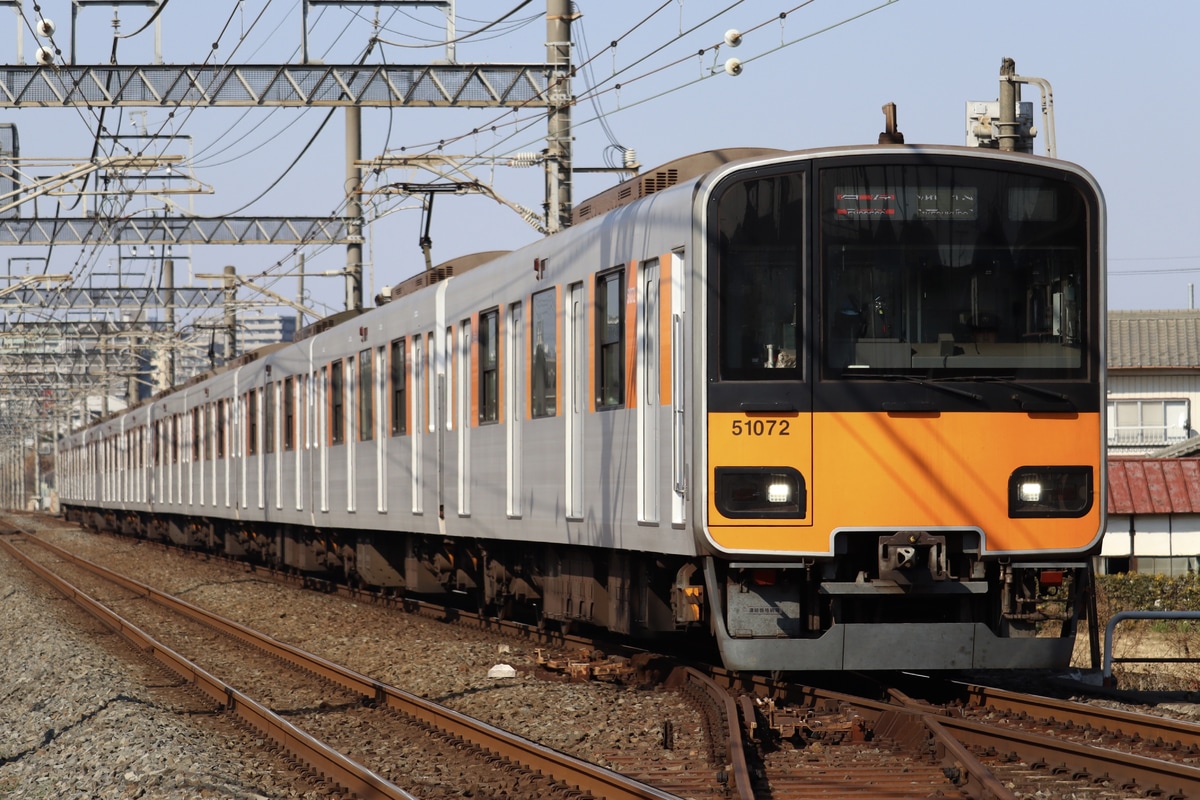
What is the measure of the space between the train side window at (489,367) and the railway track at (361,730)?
230 cm

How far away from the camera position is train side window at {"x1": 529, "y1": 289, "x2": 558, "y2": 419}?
36.4ft

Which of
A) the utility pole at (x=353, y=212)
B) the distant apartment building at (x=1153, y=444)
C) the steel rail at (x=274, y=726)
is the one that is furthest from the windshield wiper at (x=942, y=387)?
the distant apartment building at (x=1153, y=444)

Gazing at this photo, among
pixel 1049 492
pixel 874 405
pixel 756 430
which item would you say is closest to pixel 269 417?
pixel 756 430

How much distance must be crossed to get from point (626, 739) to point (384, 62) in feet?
38.6

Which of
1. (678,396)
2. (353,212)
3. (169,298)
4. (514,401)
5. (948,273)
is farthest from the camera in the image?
(169,298)

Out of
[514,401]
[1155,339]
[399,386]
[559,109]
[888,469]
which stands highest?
[559,109]

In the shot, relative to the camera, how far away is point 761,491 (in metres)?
8.47

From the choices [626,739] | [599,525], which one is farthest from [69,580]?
[626,739]

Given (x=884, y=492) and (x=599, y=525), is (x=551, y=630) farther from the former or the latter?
(x=884, y=492)

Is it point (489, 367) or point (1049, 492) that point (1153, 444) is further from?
point (1049, 492)

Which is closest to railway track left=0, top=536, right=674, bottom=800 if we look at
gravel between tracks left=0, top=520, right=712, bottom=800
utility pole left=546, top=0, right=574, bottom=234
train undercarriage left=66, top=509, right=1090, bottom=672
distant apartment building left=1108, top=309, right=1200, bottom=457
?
gravel between tracks left=0, top=520, right=712, bottom=800

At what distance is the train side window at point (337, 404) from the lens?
1802 centimetres

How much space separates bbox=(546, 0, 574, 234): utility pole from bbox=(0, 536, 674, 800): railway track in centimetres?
523

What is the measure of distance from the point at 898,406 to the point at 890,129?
1.74 m
